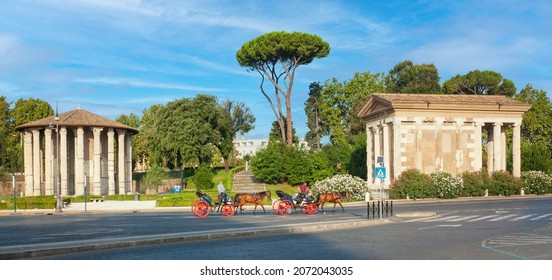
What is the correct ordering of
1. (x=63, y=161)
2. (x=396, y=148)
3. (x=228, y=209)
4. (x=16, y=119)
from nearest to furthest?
(x=228, y=209) → (x=396, y=148) → (x=63, y=161) → (x=16, y=119)

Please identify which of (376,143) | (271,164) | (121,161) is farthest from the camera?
(121,161)

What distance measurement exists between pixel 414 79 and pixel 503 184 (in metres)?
45.7

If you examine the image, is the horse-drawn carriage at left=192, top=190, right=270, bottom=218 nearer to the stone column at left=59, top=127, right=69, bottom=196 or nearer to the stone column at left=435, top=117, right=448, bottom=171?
the stone column at left=435, top=117, right=448, bottom=171

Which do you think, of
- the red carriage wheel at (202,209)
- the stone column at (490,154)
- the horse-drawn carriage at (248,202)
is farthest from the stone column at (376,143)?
the red carriage wheel at (202,209)

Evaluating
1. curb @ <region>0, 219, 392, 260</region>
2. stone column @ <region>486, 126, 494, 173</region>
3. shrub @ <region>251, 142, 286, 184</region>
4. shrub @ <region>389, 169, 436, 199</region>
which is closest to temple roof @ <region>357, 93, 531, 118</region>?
stone column @ <region>486, 126, 494, 173</region>

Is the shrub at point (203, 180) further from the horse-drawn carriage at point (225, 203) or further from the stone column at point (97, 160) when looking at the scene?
the horse-drawn carriage at point (225, 203)

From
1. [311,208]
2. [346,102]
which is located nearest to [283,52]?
[346,102]

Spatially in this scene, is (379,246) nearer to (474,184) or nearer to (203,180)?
(474,184)

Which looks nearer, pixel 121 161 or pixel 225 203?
pixel 225 203

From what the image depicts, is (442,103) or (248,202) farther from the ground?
(442,103)

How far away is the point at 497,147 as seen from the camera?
192 feet

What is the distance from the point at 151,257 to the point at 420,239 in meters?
7.93
